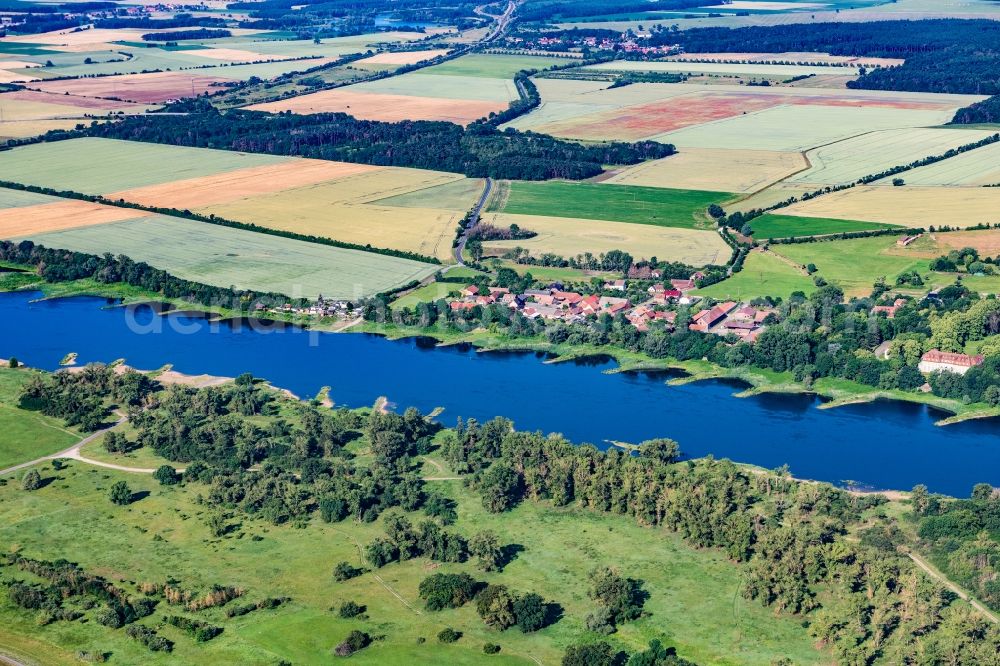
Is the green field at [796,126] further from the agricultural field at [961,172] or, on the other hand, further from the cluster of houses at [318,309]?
the cluster of houses at [318,309]

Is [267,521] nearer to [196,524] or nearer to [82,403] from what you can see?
[196,524]

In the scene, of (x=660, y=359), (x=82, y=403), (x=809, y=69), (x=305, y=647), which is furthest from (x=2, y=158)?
(x=809, y=69)

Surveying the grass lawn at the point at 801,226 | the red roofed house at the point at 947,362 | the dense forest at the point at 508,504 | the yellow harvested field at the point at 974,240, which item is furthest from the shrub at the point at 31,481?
the yellow harvested field at the point at 974,240

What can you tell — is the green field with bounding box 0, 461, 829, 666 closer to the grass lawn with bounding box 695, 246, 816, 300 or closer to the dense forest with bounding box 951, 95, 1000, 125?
the grass lawn with bounding box 695, 246, 816, 300

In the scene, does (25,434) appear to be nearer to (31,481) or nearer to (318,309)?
(31,481)

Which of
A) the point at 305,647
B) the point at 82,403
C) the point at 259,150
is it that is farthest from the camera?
the point at 259,150

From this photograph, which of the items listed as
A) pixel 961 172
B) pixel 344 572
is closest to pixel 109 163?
pixel 961 172

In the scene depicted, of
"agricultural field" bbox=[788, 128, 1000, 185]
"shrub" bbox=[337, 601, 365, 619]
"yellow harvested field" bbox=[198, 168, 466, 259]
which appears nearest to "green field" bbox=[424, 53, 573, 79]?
"agricultural field" bbox=[788, 128, 1000, 185]
